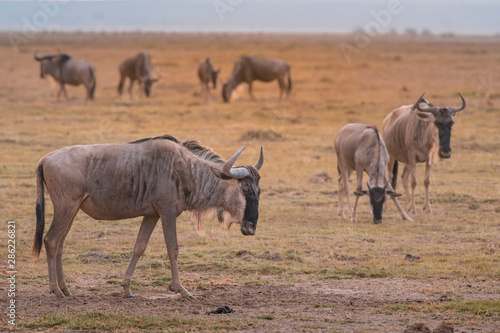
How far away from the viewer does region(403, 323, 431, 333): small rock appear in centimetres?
509

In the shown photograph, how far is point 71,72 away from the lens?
23.8 m

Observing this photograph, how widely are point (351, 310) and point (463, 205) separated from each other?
17.7 feet

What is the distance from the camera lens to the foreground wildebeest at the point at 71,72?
23453 mm

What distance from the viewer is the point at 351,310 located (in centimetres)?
589

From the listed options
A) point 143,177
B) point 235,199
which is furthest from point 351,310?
point 143,177

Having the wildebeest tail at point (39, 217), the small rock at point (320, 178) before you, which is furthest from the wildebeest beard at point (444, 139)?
the wildebeest tail at point (39, 217)

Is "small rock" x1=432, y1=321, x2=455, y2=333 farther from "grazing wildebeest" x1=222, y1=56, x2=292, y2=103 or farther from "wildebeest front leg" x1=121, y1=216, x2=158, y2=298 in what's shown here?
"grazing wildebeest" x1=222, y1=56, x2=292, y2=103

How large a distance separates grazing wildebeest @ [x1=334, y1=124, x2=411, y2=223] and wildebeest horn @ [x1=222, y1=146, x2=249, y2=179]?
148 inches

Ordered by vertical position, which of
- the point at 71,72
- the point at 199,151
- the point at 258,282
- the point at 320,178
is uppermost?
the point at 71,72

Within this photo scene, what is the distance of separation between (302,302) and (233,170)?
1293mm

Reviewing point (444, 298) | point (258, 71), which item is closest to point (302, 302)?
point (444, 298)

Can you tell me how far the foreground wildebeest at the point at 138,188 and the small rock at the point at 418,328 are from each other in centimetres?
175

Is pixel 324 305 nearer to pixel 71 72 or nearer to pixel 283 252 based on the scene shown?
pixel 283 252

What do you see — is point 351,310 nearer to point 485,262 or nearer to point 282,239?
point 485,262
